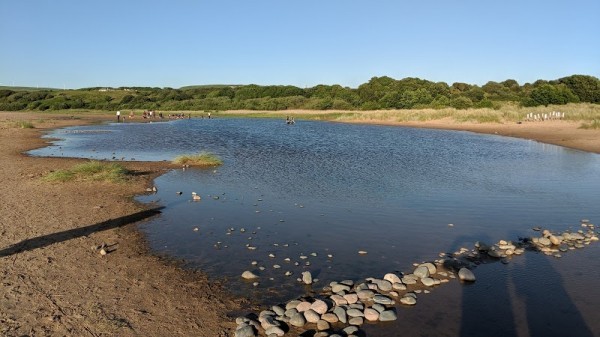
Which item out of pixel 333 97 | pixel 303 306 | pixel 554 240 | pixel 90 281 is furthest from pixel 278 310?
pixel 333 97

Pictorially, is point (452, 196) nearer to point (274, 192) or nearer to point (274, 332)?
point (274, 192)

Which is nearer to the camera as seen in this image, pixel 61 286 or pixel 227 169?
pixel 61 286

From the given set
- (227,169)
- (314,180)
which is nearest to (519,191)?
(314,180)

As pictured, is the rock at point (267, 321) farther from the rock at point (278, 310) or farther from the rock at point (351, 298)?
the rock at point (351, 298)

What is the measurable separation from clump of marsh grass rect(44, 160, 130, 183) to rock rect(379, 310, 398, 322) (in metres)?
14.6

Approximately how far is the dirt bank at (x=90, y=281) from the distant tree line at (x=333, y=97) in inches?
3213

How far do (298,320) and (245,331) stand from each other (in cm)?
94

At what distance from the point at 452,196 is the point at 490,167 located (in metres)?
9.56

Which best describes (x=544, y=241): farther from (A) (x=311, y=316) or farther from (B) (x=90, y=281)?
(B) (x=90, y=281)

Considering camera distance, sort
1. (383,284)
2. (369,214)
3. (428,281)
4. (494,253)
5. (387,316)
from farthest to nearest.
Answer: (369,214)
(494,253)
(428,281)
(383,284)
(387,316)

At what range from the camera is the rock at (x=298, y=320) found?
7367 mm

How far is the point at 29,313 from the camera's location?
287 inches

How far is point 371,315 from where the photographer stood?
7.67m

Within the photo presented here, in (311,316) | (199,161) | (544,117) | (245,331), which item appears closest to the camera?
(245,331)
